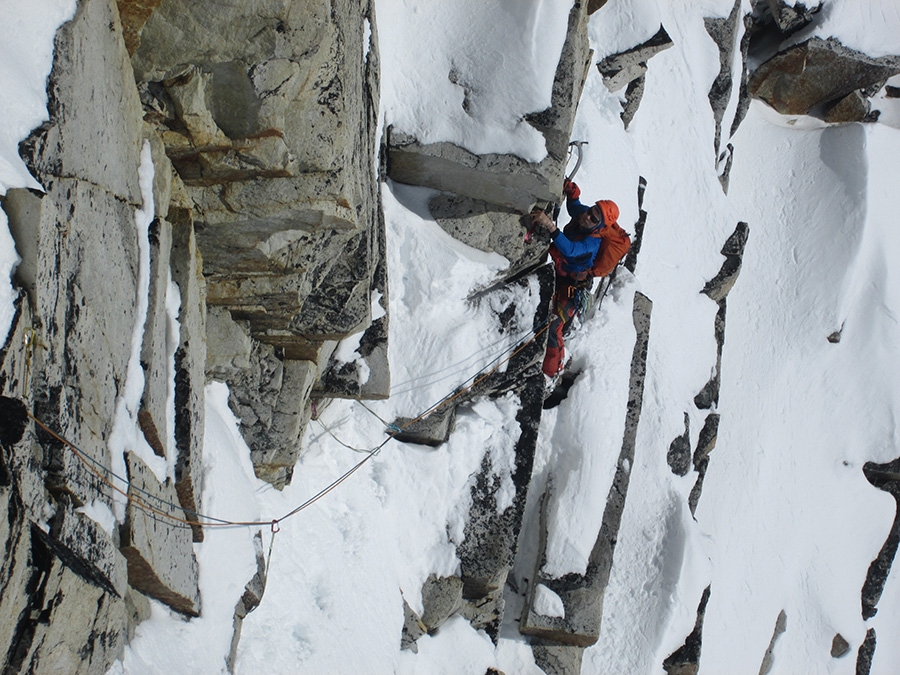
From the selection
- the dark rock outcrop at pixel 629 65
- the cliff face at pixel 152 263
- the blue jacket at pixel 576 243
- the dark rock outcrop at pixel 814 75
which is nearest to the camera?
the cliff face at pixel 152 263

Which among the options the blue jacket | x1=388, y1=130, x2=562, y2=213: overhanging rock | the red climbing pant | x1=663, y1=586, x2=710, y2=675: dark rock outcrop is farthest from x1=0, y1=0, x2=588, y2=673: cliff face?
x1=663, y1=586, x2=710, y2=675: dark rock outcrop

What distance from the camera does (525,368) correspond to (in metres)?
8.10

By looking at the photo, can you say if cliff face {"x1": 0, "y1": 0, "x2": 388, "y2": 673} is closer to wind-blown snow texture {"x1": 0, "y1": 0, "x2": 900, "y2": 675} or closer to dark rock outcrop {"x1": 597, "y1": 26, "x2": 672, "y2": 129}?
wind-blown snow texture {"x1": 0, "y1": 0, "x2": 900, "y2": 675}

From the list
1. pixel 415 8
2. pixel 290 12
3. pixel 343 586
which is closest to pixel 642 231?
pixel 415 8

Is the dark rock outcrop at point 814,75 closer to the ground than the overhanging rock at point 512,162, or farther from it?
farther from it

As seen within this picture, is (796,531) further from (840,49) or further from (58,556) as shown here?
(58,556)

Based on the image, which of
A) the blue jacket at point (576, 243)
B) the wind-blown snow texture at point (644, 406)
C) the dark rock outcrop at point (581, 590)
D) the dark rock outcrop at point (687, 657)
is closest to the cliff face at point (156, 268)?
the wind-blown snow texture at point (644, 406)

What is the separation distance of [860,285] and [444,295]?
8.97 m

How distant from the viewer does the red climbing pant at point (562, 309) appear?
8195 millimetres

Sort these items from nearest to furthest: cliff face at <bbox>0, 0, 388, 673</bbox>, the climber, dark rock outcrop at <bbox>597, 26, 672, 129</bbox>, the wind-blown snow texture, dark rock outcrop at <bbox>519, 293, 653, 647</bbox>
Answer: cliff face at <bbox>0, 0, 388, 673</bbox>, the wind-blown snow texture, the climber, dark rock outcrop at <bbox>519, 293, 653, 647</bbox>, dark rock outcrop at <bbox>597, 26, 672, 129</bbox>

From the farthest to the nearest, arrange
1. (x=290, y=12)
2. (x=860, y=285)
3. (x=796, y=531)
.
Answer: (x=860, y=285) → (x=796, y=531) → (x=290, y=12)

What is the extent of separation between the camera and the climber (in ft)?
24.6

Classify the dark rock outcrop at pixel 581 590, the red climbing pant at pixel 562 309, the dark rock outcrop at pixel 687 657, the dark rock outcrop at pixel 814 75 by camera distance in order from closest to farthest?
the red climbing pant at pixel 562 309
the dark rock outcrop at pixel 581 590
the dark rock outcrop at pixel 687 657
the dark rock outcrop at pixel 814 75

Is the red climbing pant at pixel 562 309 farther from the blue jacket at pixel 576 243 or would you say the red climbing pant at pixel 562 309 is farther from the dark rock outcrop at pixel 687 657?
the dark rock outcrop at pixel 687 657
